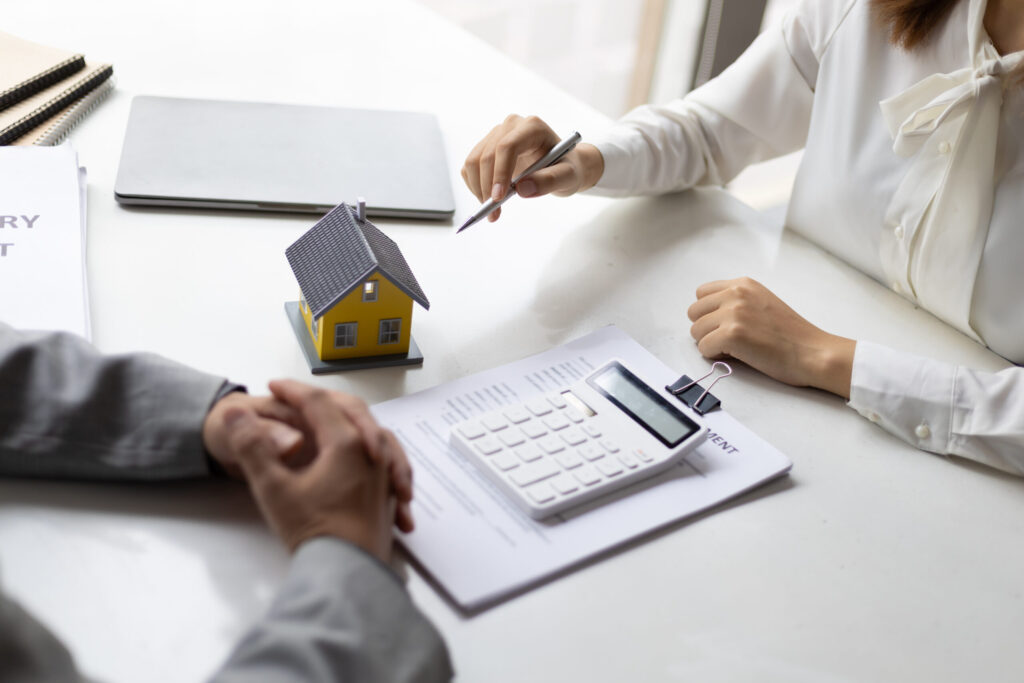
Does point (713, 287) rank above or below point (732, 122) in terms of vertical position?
below

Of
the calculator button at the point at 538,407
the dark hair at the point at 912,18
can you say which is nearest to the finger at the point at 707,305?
the calculator button at the point at 538,407

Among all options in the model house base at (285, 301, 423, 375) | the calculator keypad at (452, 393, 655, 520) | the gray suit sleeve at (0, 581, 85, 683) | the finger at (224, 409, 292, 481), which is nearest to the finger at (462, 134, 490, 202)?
the model house base at (285, 301, 423, 375)

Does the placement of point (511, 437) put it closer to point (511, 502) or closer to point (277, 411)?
point (511, 502)

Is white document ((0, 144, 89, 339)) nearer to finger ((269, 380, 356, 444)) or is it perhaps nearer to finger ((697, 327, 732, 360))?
finger ((269, 380, 356, 444))

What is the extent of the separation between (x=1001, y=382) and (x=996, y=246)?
184 millimetres

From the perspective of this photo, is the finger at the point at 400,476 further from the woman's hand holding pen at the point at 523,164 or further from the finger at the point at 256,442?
the woman's hand holding pen at the point at 523,164

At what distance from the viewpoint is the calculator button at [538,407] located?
705 mm

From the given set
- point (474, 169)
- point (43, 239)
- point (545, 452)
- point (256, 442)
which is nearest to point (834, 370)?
point (545, 452)

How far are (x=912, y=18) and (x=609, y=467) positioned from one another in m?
0.63

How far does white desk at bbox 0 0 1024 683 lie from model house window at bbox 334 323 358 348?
35 millimetres

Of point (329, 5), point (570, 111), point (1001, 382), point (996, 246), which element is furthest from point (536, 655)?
point (329, 5)

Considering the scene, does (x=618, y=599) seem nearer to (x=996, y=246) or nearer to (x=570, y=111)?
(x=996, y=246)

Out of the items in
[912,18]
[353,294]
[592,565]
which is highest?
[912,18]

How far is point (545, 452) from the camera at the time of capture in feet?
2.21
